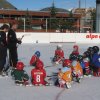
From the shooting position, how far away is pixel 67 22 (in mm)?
40562

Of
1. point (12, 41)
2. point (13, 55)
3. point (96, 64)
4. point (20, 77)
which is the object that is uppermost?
point (12, 41)

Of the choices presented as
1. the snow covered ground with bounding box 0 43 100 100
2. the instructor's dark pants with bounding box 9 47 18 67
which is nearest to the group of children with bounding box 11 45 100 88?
the snow covered ground with bounding box 0 43 100 100

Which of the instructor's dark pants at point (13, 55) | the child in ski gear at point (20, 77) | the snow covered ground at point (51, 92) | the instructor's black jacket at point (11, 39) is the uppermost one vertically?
the instructor's black jacket at point (11, 39)

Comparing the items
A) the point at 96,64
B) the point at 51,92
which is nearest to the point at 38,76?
the point at 51,92

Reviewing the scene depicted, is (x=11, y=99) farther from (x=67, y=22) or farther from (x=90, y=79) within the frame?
(x=67, y=22)

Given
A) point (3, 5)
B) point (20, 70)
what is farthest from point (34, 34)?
point (3, 5)

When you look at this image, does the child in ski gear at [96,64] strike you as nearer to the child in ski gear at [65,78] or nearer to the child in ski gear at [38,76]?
the child in ski gear at [65,78]

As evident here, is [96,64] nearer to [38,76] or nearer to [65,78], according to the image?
[65,78]

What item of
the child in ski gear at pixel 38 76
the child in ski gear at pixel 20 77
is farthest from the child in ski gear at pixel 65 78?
the child in ski gear at pixel 20 77

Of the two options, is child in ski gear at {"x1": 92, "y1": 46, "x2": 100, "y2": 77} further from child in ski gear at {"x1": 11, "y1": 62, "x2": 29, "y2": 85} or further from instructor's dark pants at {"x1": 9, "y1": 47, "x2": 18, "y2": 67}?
child in ski gear at {"x1": 11, "y1": 62, "x2": 29, "y2": 85}

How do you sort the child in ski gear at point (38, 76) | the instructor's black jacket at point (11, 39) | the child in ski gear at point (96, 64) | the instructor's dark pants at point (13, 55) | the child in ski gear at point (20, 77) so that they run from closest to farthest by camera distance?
1. the child in ski gear at point (38, 76)
2. the child in ski gear at point (20, 77)
3. the child in ski gear at point (96, 64)
4. the instructor's black jacket at point (11, 39)
5. the instructor's dark pants at point (13, 55)

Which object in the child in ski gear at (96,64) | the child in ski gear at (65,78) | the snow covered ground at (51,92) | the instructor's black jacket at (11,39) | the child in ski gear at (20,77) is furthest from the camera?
the instructor's black jacket at (11,39)

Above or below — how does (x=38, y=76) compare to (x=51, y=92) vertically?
above

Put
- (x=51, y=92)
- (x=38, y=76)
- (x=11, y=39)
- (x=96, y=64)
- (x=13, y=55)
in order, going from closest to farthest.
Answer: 1. (x=51, y=92)
2. (x=38, y=76)
3. (x=96, y=64)
4. (x=11, y=39)
5. (x=13, y=55)
